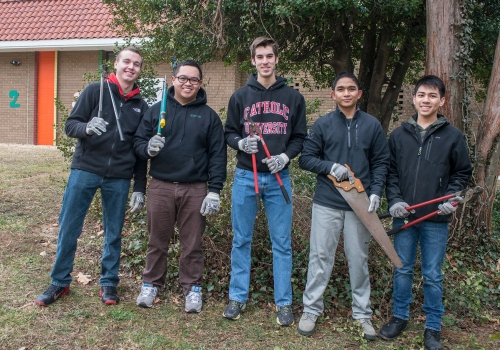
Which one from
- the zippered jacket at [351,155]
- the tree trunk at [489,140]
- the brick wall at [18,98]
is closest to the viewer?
the zippered jacket at [351,155]

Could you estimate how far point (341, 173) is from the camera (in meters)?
3.62

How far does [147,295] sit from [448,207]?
2.46 m

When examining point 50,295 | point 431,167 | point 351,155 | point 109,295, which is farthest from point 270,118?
point 50,295

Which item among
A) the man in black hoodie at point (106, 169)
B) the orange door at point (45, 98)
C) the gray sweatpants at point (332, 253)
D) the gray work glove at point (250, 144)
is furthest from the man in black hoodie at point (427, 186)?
the orange door at point (45, 98)

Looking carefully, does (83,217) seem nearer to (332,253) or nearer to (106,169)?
(106,169)

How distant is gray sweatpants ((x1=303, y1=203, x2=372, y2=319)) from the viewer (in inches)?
147

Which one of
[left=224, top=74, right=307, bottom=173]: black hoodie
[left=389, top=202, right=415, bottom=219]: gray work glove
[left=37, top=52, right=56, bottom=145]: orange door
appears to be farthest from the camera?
[left=37, top=52, right=56, bottom=145]: orange door

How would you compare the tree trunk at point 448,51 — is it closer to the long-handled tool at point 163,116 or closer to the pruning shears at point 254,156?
the pruning shears at point 254,156

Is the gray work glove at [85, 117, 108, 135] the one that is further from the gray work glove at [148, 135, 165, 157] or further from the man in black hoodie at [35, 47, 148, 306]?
the gray work glove at [148, 135, 165, 157]

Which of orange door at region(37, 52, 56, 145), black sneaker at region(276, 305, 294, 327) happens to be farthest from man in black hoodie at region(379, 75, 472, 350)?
orange door at region(37, 52, 56, 145)

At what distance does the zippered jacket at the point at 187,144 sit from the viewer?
394 centimetres

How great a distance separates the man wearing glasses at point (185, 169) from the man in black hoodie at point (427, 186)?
140 cm

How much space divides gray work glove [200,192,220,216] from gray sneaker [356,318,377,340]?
1401 millimetres

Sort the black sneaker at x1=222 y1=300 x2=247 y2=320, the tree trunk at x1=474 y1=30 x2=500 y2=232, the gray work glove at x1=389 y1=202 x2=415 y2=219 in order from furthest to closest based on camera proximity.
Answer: the tree trunk at x1=474 y1=30 x2=500 y2=232, the black sneaker at x1=222 y1=300 x2=247 y2=320, the gray work glove at x1=389 y1=202 x2=415 y2=219
